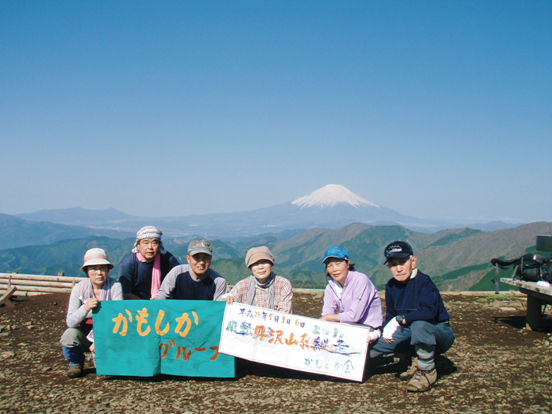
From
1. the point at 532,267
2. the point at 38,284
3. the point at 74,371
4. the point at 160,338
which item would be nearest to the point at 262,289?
the point at 160,338

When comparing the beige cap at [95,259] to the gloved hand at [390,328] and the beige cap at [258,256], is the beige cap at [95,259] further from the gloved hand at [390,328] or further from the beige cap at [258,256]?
the gloved hand at [390,328]

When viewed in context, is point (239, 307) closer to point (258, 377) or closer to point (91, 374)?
point (258, 377)

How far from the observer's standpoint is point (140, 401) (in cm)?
375

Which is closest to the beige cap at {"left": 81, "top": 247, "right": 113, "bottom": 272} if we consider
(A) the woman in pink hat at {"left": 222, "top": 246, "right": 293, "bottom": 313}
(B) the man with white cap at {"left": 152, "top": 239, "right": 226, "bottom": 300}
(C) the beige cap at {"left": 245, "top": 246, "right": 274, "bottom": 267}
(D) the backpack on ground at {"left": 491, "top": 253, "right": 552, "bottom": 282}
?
(B) the man with white cap at {"left": 152, "top": 239, "right": 226, "bottom": 300}

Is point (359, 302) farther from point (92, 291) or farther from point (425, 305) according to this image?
point (92, 291)

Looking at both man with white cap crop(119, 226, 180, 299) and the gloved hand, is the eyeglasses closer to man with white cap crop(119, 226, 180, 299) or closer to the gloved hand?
man with white cap crop(119, 226, 180, 299)

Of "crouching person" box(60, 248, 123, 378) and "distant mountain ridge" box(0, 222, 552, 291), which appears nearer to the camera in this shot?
"crouching person" box(60, 248, 123, 378)

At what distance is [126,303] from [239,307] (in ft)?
4.43

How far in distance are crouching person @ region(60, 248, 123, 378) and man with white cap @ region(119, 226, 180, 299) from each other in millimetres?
675

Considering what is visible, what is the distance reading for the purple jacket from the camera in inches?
165

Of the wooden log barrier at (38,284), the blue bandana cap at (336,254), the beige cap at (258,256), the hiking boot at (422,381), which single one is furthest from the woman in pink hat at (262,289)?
the wooden log barrier at (38,284)

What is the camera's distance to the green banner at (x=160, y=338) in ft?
14.3

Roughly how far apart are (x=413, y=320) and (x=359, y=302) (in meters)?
0.58

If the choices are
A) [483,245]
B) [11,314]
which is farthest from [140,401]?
[483,245]
